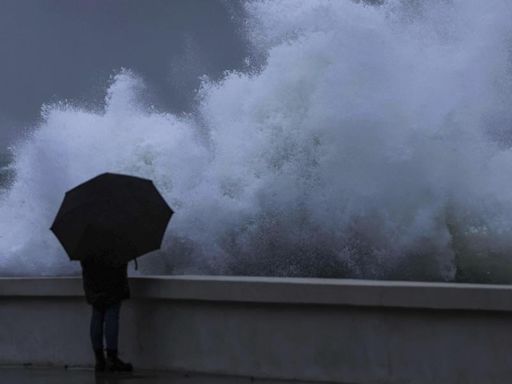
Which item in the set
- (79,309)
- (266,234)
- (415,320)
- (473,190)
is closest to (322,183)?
(266,234)

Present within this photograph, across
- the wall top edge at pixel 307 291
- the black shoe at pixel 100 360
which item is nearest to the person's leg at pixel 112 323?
the black shoe at pixel 100 360

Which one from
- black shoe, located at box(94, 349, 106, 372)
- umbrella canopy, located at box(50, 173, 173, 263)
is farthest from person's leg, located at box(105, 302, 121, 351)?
umbrella canopy, located at box(50, 173, 173, 263)

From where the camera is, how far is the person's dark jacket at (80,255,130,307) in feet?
25.7

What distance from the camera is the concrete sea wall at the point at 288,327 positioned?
6.54 metres

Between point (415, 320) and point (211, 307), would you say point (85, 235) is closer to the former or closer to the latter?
point (211, 307)

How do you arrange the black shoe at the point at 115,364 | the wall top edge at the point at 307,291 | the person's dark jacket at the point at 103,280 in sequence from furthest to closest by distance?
1. the black shoe at the point at 115,364
2. the person's dark jacket at the point at 103,280
3. the wall top edge at the point at 307,291

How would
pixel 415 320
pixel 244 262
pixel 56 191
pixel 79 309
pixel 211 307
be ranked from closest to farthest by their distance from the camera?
pixel 415 320 → pixel 211 307 → pixel 79 309 → pixel 244 262 → pixel 56 191

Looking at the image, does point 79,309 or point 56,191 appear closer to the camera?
point 79,309

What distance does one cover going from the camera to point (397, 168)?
37.9 feet

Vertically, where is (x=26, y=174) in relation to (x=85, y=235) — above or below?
above

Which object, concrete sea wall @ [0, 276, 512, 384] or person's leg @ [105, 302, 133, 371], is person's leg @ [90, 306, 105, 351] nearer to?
person's leg @ [105, 302, 133, 371]

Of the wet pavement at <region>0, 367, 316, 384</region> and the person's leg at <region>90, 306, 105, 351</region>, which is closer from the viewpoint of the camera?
the wet pavement at <region>0, 367, 316, 384</region>

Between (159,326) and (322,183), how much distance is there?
4063mm

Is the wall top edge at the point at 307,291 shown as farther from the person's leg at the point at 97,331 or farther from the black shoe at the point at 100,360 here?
the black shoe at the point at 100,360
